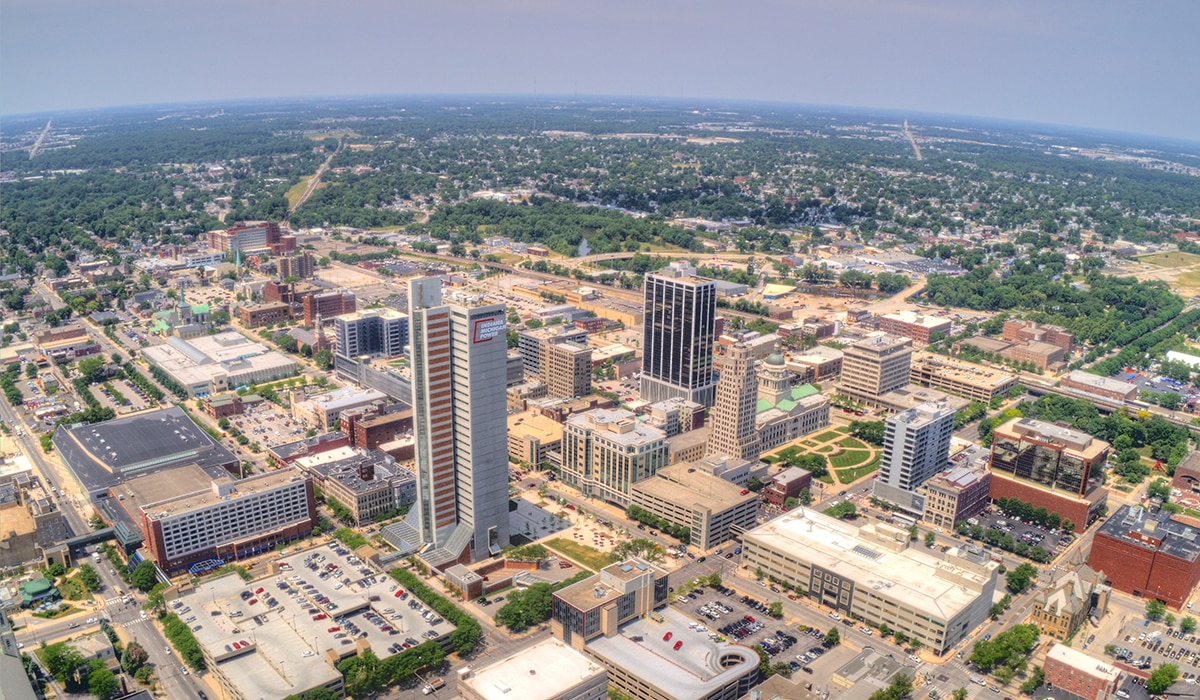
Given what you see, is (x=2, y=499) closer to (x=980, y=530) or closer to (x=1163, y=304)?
(x=980, y=530)

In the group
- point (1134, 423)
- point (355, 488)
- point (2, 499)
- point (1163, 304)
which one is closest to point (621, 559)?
point (355, 488)

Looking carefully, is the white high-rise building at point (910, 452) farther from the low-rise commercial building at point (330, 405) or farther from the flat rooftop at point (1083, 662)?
the low-rise commercial building at point (330, 405)

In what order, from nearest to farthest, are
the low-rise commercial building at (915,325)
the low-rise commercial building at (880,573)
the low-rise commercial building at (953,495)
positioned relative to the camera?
the low-rise commercial building at (880,573) → the low-rise commercial building at (953,495) → the low-rise commercial building at (915,325)

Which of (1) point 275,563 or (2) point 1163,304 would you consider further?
(2) point 1163,304

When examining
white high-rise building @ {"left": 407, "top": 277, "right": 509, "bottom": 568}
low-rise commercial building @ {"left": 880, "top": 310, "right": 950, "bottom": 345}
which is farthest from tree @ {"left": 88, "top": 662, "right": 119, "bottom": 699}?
low-rise commercial building @ {"left": 880, "top": 310, "right": 950, "bottom": 345}

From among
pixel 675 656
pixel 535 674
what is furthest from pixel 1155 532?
pixel 535 674

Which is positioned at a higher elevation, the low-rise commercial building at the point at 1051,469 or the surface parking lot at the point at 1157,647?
the low-rise commercial building at the point at 1051,469

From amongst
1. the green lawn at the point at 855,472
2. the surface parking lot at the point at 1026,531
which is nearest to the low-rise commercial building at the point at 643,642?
the green lawn at the point at 855,472
